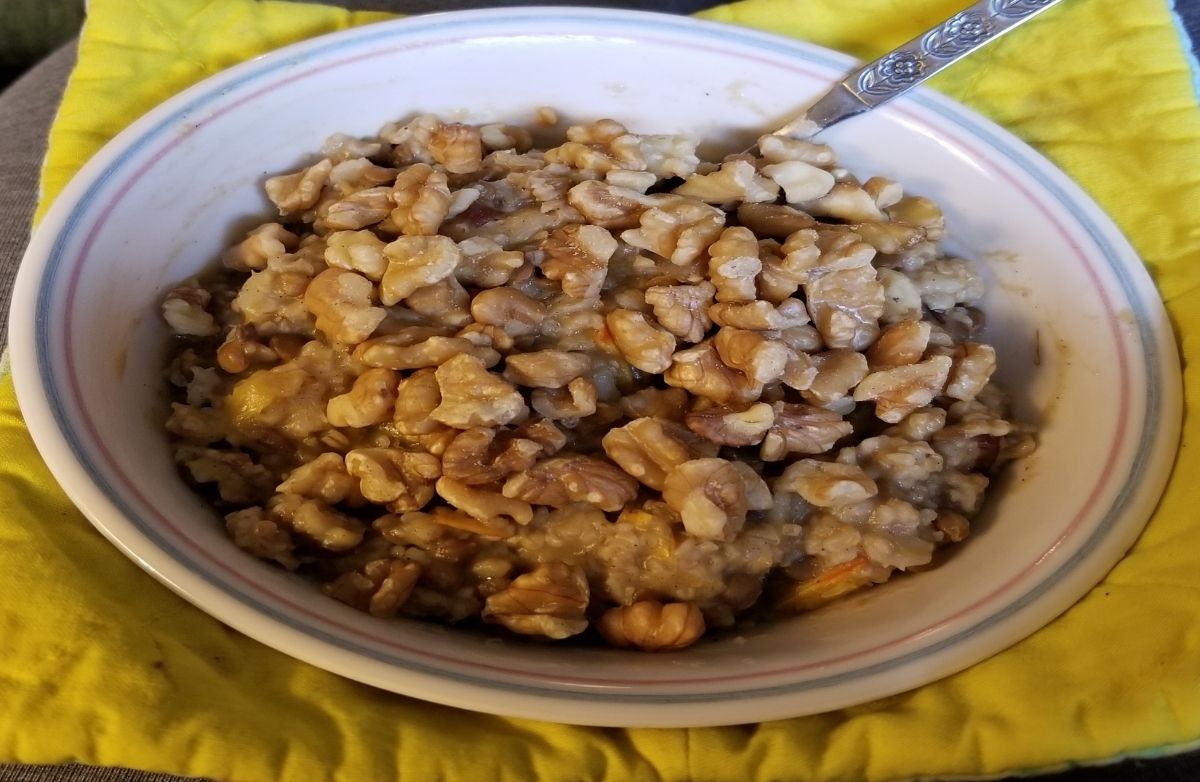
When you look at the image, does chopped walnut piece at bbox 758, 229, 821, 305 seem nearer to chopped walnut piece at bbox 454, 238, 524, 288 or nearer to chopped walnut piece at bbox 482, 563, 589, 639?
chopped walnut piece at bbox 454, 238, 524, 288

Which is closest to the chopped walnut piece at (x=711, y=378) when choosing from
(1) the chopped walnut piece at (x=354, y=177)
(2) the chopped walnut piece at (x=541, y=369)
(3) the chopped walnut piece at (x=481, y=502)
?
(2) the chopped walnut piece at (x=541, y=369)

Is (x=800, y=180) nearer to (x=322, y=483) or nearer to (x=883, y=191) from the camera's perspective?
(x=883, y=191)

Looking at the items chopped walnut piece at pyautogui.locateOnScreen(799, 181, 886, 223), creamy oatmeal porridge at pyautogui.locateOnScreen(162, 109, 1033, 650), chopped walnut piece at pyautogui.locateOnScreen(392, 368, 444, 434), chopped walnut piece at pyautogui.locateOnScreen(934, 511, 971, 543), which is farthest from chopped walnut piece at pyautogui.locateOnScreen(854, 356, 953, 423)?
chopped walnut piece at pyautogui.locateOnScreen(392, 368, 444, 434)

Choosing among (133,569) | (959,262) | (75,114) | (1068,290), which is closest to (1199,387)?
(1068,290)

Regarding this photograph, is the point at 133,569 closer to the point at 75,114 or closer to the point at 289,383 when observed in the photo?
the point at 289,383

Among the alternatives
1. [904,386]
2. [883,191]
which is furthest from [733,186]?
[904,386]

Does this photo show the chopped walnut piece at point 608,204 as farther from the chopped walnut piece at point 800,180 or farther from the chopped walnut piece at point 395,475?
the chopped walnut piece at point 395,475

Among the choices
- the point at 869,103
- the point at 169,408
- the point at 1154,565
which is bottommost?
the point at 169,408
